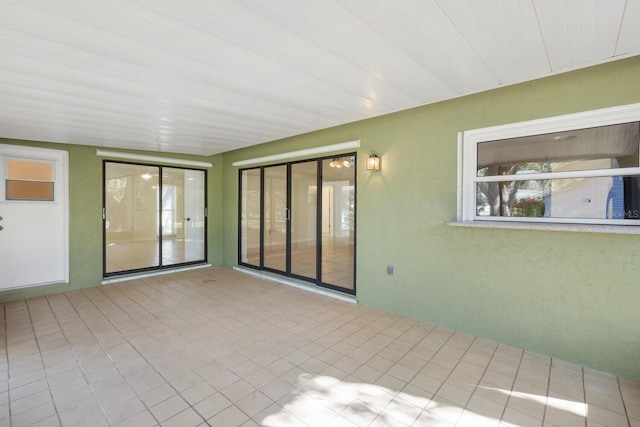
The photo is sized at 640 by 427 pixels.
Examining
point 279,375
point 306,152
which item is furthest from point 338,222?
point 279,375

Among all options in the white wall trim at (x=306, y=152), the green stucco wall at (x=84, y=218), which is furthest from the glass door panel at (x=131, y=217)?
the white wall trim at (x=306, y=152)

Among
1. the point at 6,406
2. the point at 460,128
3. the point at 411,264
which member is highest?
the point at 460,128

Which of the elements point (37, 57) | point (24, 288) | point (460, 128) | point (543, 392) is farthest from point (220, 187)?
point (543, 392)

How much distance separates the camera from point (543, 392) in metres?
2.24

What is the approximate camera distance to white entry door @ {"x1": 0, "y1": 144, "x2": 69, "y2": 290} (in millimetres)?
4348

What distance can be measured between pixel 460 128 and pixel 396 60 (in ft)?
4.42

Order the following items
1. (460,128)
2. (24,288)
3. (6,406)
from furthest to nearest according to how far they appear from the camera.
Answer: (24,288) → (460,128) → (6,406)

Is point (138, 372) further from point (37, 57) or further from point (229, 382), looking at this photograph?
point (37, 57)

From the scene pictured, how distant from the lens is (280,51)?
2068 mm

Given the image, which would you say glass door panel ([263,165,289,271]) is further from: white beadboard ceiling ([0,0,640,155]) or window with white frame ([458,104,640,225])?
window with white frame ([458,104,640,225])

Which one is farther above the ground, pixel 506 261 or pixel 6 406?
pixel 506 261

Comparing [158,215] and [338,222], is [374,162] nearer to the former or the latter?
[338,222]

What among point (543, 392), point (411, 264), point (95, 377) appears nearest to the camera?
point (543, 392)

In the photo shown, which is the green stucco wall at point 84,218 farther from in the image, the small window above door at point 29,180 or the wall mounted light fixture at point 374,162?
the wall mounted light fixture at point 374,162
